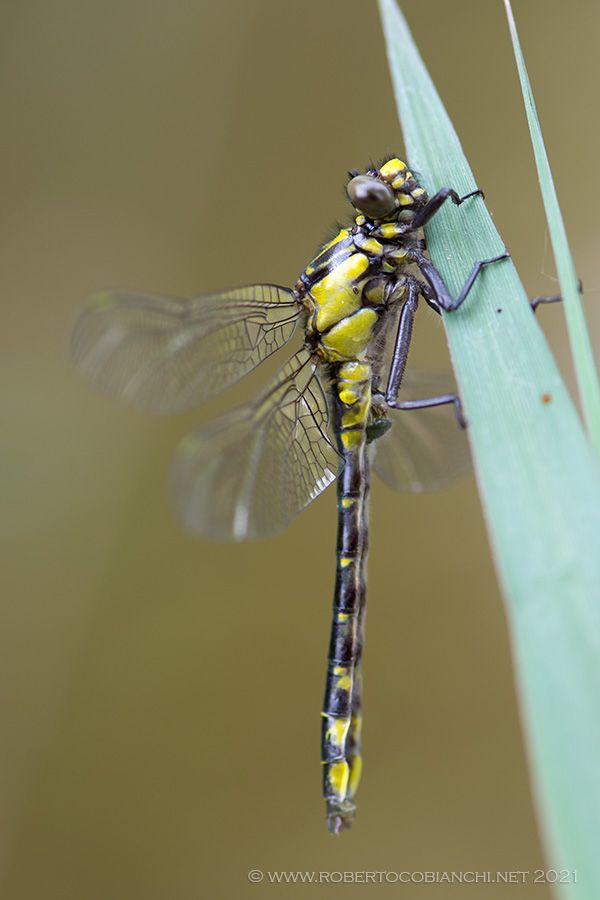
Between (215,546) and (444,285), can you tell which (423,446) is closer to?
(444,285)

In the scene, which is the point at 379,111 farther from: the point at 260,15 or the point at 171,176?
the point at 171,176

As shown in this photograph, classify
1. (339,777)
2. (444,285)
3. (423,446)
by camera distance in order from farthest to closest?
(423,446) < (339,777) < (444,285)

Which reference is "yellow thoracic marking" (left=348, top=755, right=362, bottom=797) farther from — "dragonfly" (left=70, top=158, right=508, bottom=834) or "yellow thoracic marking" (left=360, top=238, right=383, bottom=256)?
"yellow thoracic marking" (left=360, top=238, right=383, bottom=256)

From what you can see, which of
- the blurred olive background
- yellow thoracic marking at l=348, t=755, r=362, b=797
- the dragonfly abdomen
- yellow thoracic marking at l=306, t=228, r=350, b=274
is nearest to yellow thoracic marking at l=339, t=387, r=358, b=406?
the dragonfly abdomen

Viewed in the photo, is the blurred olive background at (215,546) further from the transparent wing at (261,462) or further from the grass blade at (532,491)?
the grass blade at (532,491)

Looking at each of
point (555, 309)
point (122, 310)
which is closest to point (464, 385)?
point (122, 310)

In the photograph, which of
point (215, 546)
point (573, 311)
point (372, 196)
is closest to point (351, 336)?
point (372, 196)
